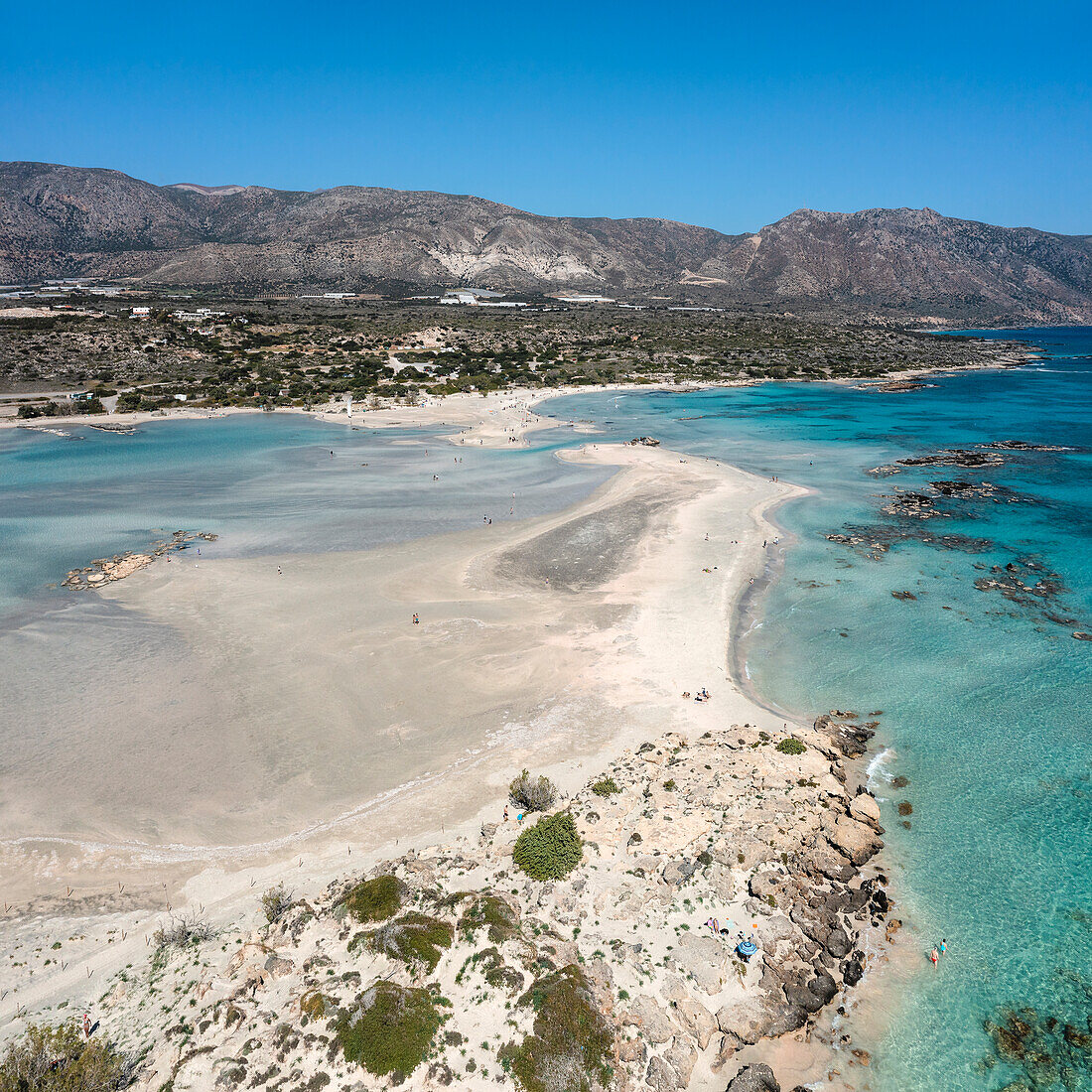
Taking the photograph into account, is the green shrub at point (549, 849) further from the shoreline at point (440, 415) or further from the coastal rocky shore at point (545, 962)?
the shoreline at point (440, 415)

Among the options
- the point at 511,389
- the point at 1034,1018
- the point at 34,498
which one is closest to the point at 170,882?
the point at 1034,1018

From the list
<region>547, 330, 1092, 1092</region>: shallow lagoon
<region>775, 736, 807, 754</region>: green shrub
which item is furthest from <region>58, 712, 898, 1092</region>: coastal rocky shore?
<region>775, 736, 807, 754</region>: green shrub

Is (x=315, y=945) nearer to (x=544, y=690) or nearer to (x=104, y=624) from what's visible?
(x=544, y=690)

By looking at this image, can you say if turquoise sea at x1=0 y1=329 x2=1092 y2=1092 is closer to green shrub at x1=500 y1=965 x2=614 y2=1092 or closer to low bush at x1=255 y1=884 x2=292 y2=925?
green shrub at x1=500 y1=965 x2=614 y2=1092

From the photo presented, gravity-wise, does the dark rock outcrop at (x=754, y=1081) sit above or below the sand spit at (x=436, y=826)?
below

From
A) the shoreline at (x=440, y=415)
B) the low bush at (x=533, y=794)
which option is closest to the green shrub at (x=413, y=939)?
the low bush at (x=533, y=794)

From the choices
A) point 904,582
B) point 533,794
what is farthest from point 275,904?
point 904,582

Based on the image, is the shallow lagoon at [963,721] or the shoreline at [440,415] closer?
the shallow lagoon at [963,721]

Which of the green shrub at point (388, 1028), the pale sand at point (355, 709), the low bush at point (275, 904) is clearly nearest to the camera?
the green shrub at point (388, 1028)
